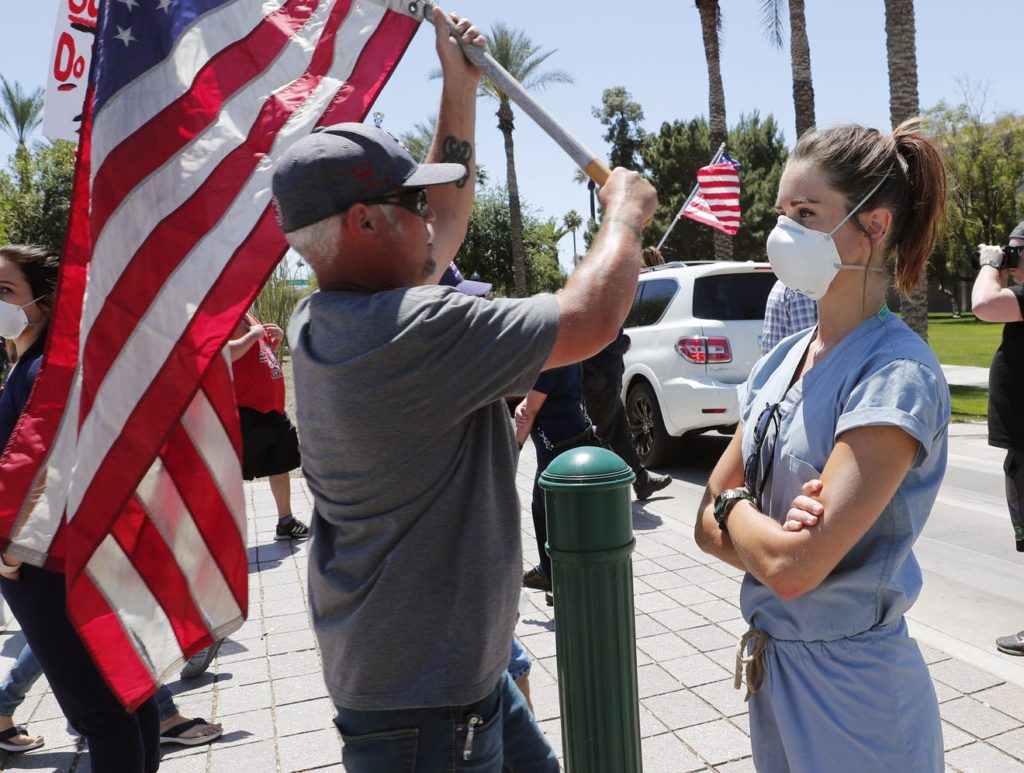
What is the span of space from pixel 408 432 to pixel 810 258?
98cm

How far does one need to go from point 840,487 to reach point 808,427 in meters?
0.21

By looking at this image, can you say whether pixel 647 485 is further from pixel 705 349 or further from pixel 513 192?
pixel 513 192

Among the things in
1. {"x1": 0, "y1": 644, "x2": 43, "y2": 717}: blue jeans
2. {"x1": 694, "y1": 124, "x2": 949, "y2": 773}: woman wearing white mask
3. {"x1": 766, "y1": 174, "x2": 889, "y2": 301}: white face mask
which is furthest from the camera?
{"x1": 0, "y1": 644, "x2": 43, "y2": 717}: blue jeans

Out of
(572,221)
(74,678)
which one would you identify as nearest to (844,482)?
(74,678)

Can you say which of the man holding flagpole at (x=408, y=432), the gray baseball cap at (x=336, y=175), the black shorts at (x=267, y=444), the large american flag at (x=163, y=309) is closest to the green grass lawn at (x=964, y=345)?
the black shorts at (x=267, y=444)

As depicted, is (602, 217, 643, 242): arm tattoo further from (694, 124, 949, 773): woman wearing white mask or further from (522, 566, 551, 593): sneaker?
(522, 566, 551, 593): sneaker

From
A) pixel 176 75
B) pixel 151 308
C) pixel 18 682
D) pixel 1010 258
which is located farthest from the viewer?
pixel 1010 258

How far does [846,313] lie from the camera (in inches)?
79.0

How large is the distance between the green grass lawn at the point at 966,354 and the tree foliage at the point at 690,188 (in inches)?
371

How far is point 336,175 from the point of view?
1.83 metres

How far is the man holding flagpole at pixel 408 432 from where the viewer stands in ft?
5.76

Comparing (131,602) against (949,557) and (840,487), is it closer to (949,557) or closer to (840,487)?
(840,487)

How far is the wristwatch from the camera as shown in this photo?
1993mm

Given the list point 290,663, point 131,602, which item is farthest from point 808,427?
point 290,663
